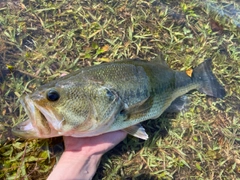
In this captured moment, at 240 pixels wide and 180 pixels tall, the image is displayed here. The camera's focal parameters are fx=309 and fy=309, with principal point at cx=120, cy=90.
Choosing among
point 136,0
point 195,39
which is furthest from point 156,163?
point 136,0

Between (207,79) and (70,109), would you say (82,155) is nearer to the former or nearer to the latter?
(70,109)

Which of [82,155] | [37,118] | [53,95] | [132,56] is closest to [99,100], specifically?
[53,95]

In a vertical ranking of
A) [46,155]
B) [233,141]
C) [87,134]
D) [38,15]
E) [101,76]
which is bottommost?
[233,141]

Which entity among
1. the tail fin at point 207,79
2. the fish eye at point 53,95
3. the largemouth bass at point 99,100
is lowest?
the tail fin at point 207,79

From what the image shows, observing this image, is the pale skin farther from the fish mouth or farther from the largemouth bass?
the fish mouth

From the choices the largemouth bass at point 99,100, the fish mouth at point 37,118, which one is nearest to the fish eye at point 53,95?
the largemouth bass at point 99,100

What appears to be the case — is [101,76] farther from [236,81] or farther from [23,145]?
[236,81]

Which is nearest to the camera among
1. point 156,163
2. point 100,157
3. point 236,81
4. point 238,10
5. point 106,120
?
point 106,120

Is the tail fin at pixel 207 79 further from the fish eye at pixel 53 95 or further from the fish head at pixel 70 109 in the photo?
the fish eye at pixel 53 95

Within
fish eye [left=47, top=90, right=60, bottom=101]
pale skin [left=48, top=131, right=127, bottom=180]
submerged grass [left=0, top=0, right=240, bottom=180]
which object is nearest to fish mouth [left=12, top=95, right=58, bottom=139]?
fish eye [left=47, top=90, right=60, bottom=101]
